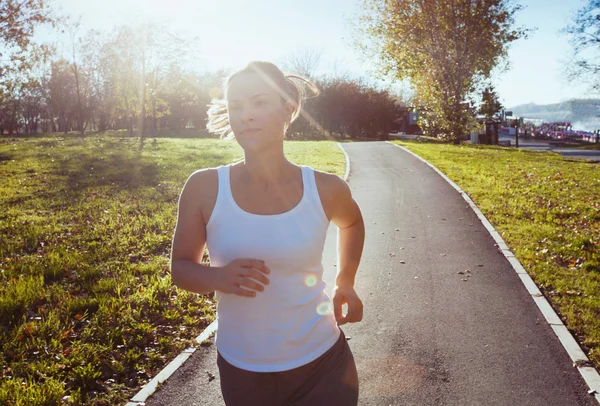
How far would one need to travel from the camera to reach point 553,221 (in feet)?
38.7

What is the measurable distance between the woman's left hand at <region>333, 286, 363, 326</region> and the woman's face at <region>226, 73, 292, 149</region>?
0.73 metres

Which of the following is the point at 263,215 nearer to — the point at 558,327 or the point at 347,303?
the point at 347,303

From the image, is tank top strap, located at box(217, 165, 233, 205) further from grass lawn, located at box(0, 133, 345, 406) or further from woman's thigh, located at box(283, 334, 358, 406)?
grass lawn, located at box(0, 133, 345, 406)

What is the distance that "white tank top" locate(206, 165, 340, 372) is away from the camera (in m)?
1.93

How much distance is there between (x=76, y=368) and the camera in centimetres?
480

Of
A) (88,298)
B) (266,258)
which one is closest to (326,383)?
(266,258)

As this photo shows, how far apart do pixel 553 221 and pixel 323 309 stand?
444 inches

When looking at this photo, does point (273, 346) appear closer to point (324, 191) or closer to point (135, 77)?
point (324, 191)

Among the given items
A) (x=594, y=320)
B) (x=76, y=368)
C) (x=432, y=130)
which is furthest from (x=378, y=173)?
(x=432, y=130)

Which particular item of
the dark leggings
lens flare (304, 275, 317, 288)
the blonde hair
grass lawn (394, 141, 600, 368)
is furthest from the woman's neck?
grass lawn (394, 141, 600, 368)

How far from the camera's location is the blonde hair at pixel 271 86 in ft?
6.88

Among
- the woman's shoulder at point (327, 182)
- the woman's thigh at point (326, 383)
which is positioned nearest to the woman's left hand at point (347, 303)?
the woman's thigh at point (326, 383)

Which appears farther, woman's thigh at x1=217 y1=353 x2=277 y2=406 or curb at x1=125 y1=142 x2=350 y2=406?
curb at x1=125 y1=142 x2=350 y2=406

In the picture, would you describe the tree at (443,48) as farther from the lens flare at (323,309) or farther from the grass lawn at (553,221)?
the lens flare at (323,309)
